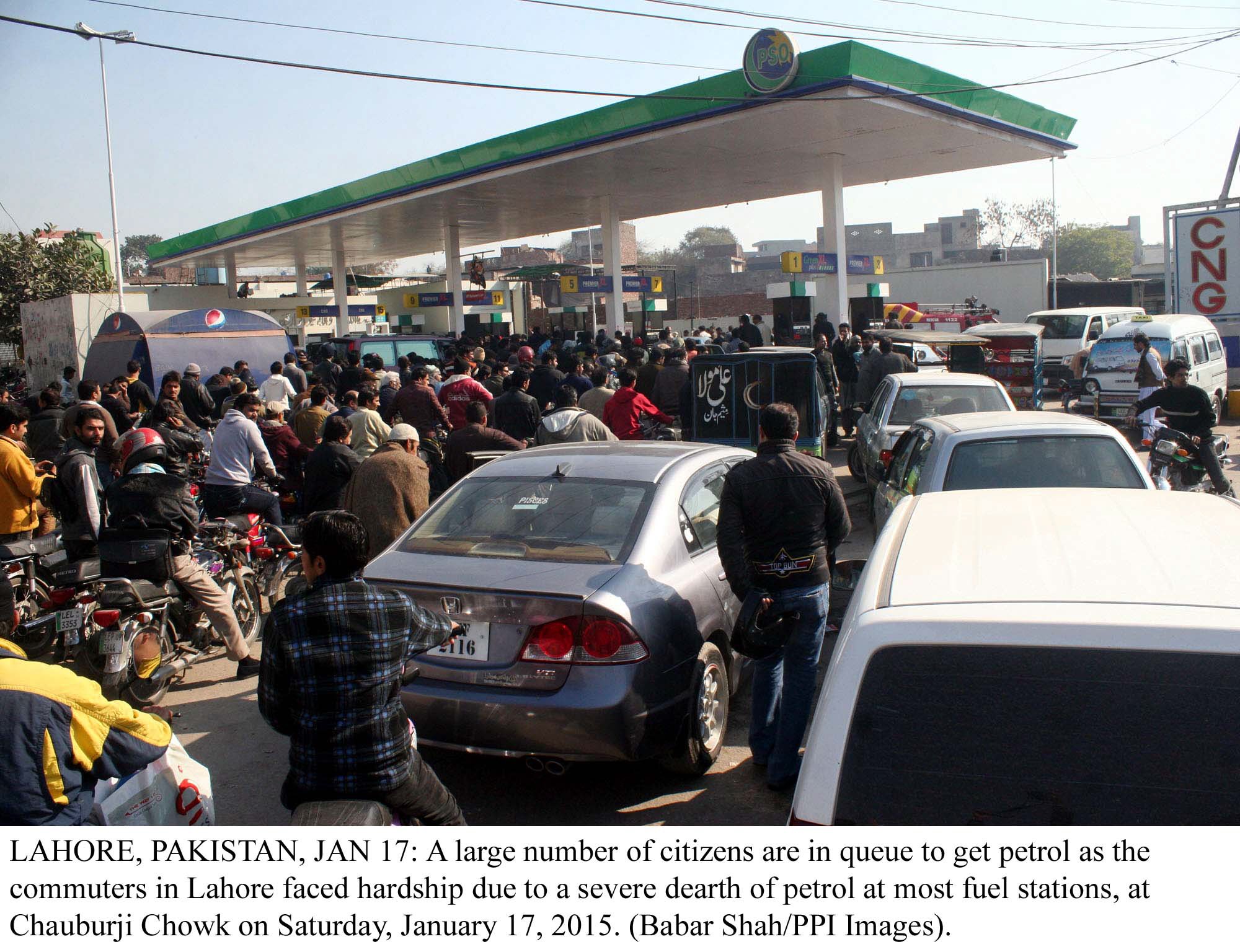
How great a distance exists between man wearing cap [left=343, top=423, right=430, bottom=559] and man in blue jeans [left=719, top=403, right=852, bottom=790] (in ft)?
9.27

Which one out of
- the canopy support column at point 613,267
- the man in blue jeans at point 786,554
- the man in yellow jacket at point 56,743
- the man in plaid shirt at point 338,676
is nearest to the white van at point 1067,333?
the canopy support column at point 613,267

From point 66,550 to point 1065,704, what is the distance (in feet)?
26.2

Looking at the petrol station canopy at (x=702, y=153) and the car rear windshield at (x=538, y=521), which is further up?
the petrol station canopy at (x=702, y=153)

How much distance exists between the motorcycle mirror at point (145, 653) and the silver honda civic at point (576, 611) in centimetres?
199

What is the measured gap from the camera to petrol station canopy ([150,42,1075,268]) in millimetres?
18516

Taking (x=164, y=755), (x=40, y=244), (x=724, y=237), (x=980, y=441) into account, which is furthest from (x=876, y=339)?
(x=724, y=237)

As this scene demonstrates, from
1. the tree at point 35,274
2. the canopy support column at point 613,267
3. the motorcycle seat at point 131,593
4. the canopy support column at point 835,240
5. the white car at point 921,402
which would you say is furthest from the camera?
the tree at point 35,274

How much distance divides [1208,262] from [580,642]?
70.3 ft

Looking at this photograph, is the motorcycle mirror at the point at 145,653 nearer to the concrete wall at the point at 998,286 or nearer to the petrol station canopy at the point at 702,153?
the petrol station canopy at the point at 702,153

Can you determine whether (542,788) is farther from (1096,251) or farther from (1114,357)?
(1096,251)

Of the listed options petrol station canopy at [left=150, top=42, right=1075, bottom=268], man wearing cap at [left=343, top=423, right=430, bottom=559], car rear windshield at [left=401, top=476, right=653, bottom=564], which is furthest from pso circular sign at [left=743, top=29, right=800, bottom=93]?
car rear windshield at [left=401, top=476, right=653, bottom=564]

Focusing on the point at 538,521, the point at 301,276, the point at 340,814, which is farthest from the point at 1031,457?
the point at 301,276

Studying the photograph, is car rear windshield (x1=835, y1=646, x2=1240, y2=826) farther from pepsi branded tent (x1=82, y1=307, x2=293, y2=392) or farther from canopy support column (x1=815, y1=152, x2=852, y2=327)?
canopy support column (x1=815, y1=152, x2=852, y2=327)

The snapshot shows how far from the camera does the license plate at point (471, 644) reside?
4551mm
